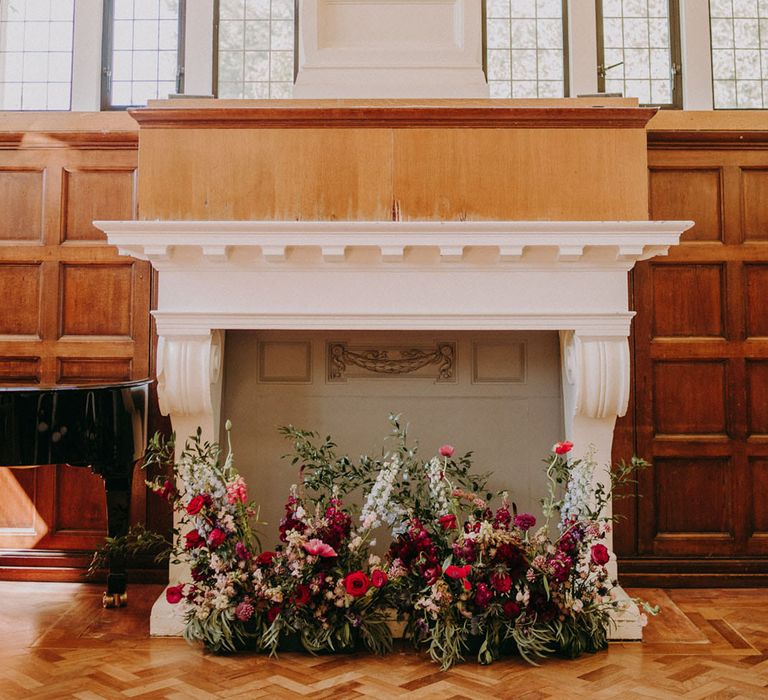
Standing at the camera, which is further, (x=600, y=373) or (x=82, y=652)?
(x=600, y=373)

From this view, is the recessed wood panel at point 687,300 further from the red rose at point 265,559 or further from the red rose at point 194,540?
the red rose at point 194,540

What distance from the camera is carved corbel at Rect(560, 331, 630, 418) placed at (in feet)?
9.49


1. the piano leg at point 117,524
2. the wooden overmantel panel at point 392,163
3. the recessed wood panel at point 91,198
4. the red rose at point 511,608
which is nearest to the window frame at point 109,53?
the recessed wood panel at point 91,198

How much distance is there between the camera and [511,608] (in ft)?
8.33

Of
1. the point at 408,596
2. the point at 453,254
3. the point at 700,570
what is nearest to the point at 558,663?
the point at 408,596

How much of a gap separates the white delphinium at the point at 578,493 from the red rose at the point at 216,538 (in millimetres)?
1311

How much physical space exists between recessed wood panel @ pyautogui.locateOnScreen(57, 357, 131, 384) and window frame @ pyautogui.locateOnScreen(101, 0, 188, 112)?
150 cm

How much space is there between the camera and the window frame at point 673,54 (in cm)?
400

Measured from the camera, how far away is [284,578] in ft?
8.63

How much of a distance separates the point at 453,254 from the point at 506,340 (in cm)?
62

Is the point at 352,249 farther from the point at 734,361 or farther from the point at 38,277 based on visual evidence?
the point at 734,361

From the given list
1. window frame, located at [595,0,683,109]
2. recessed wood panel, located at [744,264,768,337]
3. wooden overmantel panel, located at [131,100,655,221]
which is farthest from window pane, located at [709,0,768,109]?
wooden overmantel panel, located at [131,100,655,221]

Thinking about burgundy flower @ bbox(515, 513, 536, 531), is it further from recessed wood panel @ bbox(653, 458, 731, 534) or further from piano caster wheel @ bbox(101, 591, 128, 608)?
piano caster wheel @ bbox(101, 591, 128, 608)

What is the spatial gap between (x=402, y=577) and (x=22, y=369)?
2.27m
